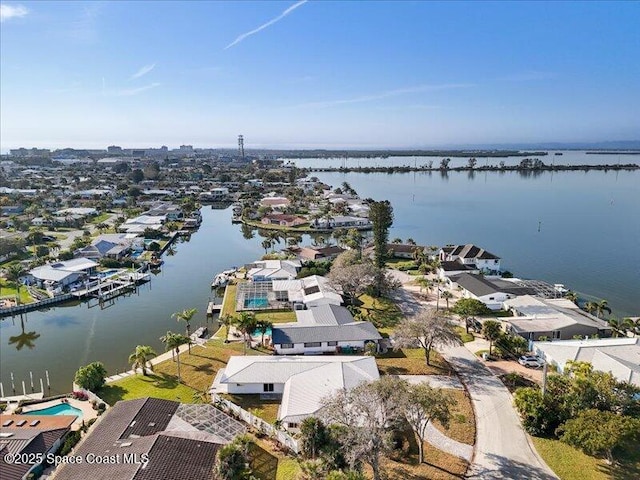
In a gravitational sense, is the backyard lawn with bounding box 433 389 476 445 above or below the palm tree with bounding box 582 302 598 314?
below

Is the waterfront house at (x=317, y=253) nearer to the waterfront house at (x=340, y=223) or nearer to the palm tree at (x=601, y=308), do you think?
the waterfront house at (x=340, y=223)

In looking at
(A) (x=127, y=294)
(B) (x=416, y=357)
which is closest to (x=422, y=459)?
(B) (x=416, y=357)

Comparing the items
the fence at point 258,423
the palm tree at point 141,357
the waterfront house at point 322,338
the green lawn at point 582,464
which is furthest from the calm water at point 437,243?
the green lawn at point 582,464

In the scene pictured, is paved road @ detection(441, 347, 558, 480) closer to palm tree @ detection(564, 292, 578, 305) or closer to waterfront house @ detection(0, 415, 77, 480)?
waterfront house @ detection(0, 415, 77, 480)

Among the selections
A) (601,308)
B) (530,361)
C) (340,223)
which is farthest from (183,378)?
(340,223)

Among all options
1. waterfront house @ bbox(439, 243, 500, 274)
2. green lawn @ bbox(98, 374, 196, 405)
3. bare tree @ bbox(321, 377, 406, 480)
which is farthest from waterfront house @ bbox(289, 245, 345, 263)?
bare tree @ bbox(321, 377, 406, 480)
